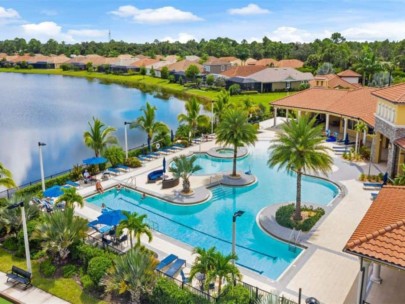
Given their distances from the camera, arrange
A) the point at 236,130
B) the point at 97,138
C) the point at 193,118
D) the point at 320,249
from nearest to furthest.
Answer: the point at 320,249
the point at 236,130
the point at 97,138
the point at 193,118

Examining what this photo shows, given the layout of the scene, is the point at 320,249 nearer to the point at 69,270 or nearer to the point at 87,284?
the point at 87,284

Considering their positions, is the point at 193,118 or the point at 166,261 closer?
the point at 166,261

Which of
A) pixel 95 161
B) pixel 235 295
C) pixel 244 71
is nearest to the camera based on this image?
pixel 235 295

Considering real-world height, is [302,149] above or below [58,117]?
above

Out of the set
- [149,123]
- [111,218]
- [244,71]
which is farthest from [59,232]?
[244,71]

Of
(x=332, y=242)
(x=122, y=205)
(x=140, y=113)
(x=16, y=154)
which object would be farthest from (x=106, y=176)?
(x=140, y=113)

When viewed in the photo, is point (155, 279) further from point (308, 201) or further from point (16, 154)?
point (16, 154)

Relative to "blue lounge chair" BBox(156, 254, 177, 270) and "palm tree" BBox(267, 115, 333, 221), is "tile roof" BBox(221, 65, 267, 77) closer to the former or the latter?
"palm tree" BBox(267, 115, 333, 221)
